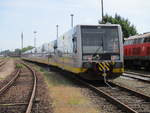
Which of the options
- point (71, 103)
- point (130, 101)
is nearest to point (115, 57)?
point (130, 101)

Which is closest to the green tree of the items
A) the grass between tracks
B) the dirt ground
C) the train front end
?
the dirt ground

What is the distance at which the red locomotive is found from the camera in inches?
1044

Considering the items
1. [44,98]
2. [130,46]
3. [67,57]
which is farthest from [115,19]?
[44,98]

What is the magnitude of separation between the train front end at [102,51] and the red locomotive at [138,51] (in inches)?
407

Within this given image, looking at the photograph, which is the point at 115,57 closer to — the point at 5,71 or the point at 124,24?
the point at 5,71

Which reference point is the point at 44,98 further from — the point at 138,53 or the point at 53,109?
the point at 138,53

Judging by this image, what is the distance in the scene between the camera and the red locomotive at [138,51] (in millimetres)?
26514

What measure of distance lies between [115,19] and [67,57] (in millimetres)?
35151

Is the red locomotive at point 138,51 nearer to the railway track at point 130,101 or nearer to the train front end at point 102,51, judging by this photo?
the train front end at point 102,51

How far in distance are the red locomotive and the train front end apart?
33.9 ft

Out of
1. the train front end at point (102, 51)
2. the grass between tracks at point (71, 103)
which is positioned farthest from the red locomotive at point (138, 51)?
the grass between tracks at point (71, 103)

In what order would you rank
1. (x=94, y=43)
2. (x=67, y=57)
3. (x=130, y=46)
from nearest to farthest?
(x=94, y=43), (x=67, y=57), (x=130, y=46)

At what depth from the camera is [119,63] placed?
16.0 meters

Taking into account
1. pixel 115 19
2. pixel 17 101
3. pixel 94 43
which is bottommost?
pixel 17 101
